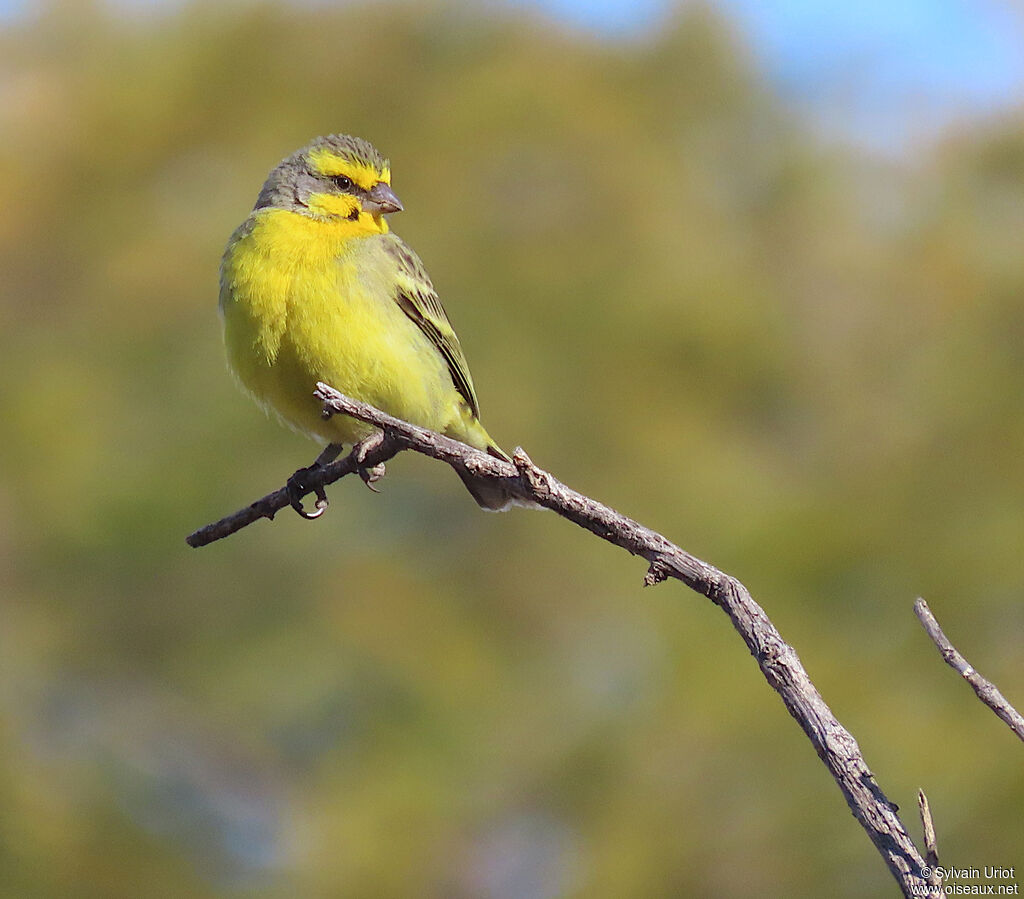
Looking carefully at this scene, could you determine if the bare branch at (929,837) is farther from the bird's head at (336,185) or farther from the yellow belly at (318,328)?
the bird's head at (336,185)

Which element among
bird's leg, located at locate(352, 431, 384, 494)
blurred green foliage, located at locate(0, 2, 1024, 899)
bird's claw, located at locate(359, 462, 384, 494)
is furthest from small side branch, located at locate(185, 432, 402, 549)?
blurred green foliage, located at locate(0, 2, 1024, 899)

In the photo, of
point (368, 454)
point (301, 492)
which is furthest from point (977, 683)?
point (301, 492)

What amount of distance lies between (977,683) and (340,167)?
423cm

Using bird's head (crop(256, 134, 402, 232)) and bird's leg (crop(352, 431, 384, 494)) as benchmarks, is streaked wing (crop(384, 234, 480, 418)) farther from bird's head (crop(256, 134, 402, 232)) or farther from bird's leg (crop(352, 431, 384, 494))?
bird's leg (crop(352, 431, 384, 494))

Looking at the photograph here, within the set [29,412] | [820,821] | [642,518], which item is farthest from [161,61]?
[820,821]

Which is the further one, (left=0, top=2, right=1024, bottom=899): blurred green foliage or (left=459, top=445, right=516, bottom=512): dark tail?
(left=0, top=2, right=1024, bottom=899): blurred green foliage

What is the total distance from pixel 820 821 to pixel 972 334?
7.32 metres

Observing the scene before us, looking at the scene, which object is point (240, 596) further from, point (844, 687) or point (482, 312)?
point (844, 687)

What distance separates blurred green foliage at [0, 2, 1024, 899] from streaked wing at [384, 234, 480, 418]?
846 cm

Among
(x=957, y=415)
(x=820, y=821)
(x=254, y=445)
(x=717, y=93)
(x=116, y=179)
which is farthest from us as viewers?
(x=717, y=93)

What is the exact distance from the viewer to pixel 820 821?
A: 14055mm

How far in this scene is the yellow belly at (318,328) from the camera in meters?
5.48

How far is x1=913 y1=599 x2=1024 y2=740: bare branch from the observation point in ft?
9.40

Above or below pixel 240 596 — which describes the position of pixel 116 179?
above
